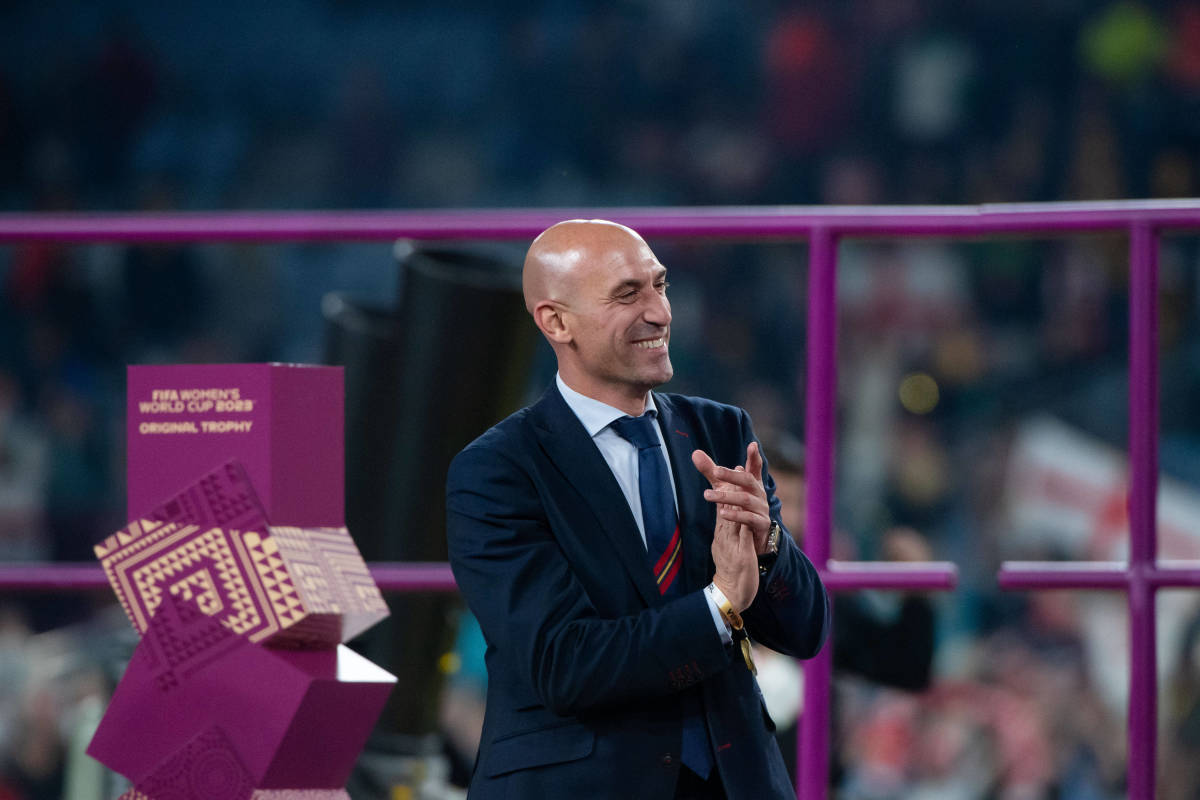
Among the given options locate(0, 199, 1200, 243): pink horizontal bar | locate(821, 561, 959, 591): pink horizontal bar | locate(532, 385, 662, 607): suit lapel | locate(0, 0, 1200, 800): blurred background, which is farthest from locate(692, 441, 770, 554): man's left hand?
locate(0, 0, 1200, 800): blurred background

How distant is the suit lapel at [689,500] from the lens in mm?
1553

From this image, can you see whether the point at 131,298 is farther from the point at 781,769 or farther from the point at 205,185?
the point at 781,769

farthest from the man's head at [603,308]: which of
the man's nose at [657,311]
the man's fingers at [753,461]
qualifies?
the man's fingers at [753,461]

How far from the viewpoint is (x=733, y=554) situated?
4.67ft

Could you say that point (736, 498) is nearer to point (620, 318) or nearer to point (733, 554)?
point (733, 554)

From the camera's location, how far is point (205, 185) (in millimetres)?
7867

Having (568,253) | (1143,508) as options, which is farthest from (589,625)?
(1143,508)

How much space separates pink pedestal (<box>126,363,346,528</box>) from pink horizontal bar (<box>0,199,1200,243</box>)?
365 millimetres

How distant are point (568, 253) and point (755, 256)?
5618 millimetres

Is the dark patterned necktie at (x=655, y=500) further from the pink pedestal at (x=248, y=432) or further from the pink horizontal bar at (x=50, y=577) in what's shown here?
the pink horizontal bar at (x=50, y=577)

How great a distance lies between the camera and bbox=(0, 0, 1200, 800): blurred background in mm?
5969

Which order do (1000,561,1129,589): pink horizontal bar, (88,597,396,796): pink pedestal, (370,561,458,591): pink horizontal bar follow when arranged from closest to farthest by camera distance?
(88,597,396,796): pink pedestal → (1000,561,1129,589): pink horizontal bar → (370,561,458,591): pink horizontal bar

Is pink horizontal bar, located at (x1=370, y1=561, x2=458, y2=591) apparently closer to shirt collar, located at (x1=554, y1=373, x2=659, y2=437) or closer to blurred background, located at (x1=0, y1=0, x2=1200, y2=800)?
shirt collar, located at (x1=554, y1=373, x2=659, y2=437)

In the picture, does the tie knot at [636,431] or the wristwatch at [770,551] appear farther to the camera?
the tie knot at [636,431]
